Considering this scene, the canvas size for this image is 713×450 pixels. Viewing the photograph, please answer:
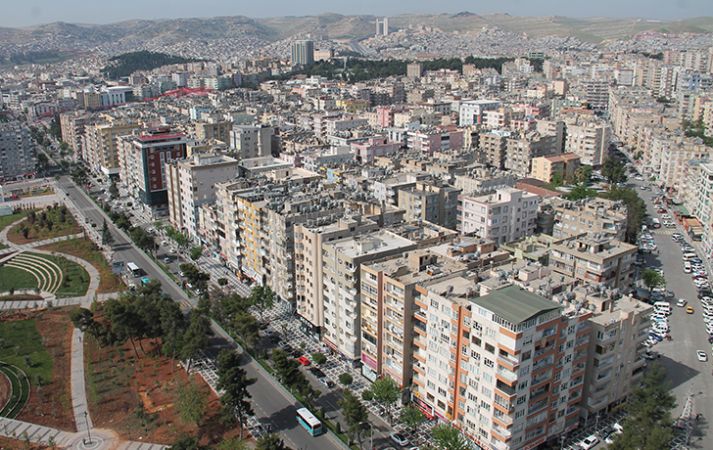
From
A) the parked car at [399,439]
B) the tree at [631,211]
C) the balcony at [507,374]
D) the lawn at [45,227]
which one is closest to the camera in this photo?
the balcony at [507,374]

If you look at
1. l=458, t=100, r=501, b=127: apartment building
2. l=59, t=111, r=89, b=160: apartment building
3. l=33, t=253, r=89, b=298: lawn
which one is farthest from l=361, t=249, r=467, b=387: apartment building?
l=59, t=111, r=89, b=160: apartment building

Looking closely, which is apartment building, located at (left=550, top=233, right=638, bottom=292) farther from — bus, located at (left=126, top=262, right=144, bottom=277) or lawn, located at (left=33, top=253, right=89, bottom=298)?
lawn, located at (left=33, top=253, right=89, bottom=298)

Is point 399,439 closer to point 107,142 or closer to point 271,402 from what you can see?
point 271,402

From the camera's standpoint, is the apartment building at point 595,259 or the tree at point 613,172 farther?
the tree at point 613,172

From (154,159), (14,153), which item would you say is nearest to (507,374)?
(154,159)

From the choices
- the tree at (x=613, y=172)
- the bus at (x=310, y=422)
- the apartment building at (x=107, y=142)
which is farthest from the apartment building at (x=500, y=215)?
the apartment building at (x=107, y=142)

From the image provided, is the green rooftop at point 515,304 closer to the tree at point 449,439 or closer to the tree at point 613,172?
the tree at point 449,439
